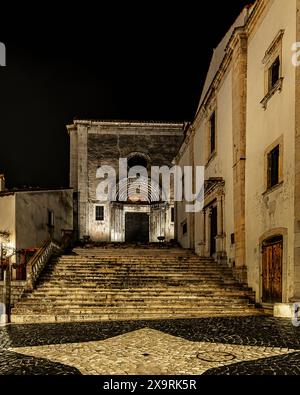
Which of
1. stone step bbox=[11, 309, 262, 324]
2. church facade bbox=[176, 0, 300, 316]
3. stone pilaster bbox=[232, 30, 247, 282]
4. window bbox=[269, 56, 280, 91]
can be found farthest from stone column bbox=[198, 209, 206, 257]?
window bbox=[269, 56, 280, 91]

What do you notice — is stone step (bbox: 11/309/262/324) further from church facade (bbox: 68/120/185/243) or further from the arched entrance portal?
the arched entrance portal

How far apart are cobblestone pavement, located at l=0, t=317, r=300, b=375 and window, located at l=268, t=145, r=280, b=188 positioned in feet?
14.0

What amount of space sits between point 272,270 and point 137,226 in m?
20.5

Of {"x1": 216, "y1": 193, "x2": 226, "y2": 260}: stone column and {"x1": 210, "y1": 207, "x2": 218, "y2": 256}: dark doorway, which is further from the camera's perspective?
{"x1": 210, "y1": 207, "x2": 218, "y2": 256}: dark doorway

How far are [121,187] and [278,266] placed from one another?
2075 centimetres

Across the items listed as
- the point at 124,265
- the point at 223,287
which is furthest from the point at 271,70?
the point at 124,265

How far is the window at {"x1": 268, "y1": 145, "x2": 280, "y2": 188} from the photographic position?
11706mm

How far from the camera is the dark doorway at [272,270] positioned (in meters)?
11.1

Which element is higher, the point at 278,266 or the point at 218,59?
the point at 218,59

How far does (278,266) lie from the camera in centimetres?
1118

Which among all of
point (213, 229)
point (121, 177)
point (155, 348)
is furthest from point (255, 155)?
point (121, 177)

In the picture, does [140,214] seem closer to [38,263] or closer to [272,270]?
[38,263]

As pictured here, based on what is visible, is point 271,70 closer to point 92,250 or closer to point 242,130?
point 242,130

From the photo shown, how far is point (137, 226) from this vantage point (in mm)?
31453
